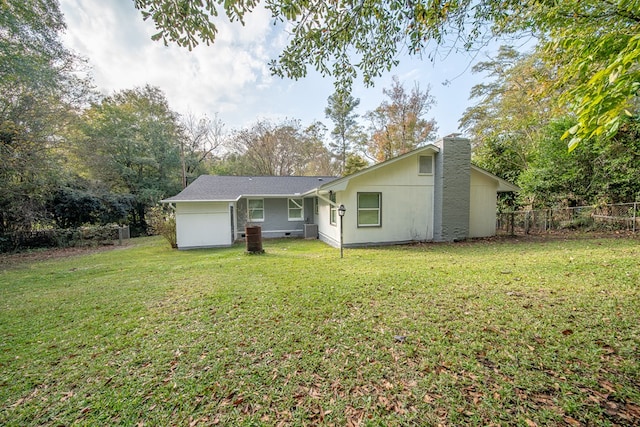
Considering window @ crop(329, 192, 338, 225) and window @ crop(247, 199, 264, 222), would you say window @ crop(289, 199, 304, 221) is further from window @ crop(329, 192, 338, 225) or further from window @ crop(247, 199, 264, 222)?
window @ crop(329, 192, 338, 225)

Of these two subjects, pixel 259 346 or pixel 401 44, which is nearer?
pixel 259 346

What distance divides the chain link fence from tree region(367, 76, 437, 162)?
10174 mm

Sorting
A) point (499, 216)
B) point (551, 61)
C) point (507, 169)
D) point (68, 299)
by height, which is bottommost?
point (68, 299)

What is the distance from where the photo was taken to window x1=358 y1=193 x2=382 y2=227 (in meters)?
9.49

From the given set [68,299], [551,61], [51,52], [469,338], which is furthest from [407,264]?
[51,52]

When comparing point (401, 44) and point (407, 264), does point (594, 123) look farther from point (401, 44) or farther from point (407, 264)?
point (407, 264)

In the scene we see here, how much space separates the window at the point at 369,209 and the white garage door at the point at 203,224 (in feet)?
20.1

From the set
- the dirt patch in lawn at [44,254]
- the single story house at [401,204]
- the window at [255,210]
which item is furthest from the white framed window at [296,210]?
the dirt patch in lawn at [44,254]

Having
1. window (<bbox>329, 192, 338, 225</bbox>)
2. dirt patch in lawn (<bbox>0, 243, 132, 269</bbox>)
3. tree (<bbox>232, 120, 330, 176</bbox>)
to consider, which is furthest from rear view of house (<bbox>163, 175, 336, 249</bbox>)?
tree (<bbox>232, 120, 330, 176</bbox>)

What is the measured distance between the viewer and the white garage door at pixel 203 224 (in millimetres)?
10758

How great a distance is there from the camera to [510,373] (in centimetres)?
235

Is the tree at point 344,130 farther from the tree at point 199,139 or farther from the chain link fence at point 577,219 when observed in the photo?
the chain link fence at point 577,219

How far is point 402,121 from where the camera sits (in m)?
20.1

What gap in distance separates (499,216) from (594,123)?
12257 mm
